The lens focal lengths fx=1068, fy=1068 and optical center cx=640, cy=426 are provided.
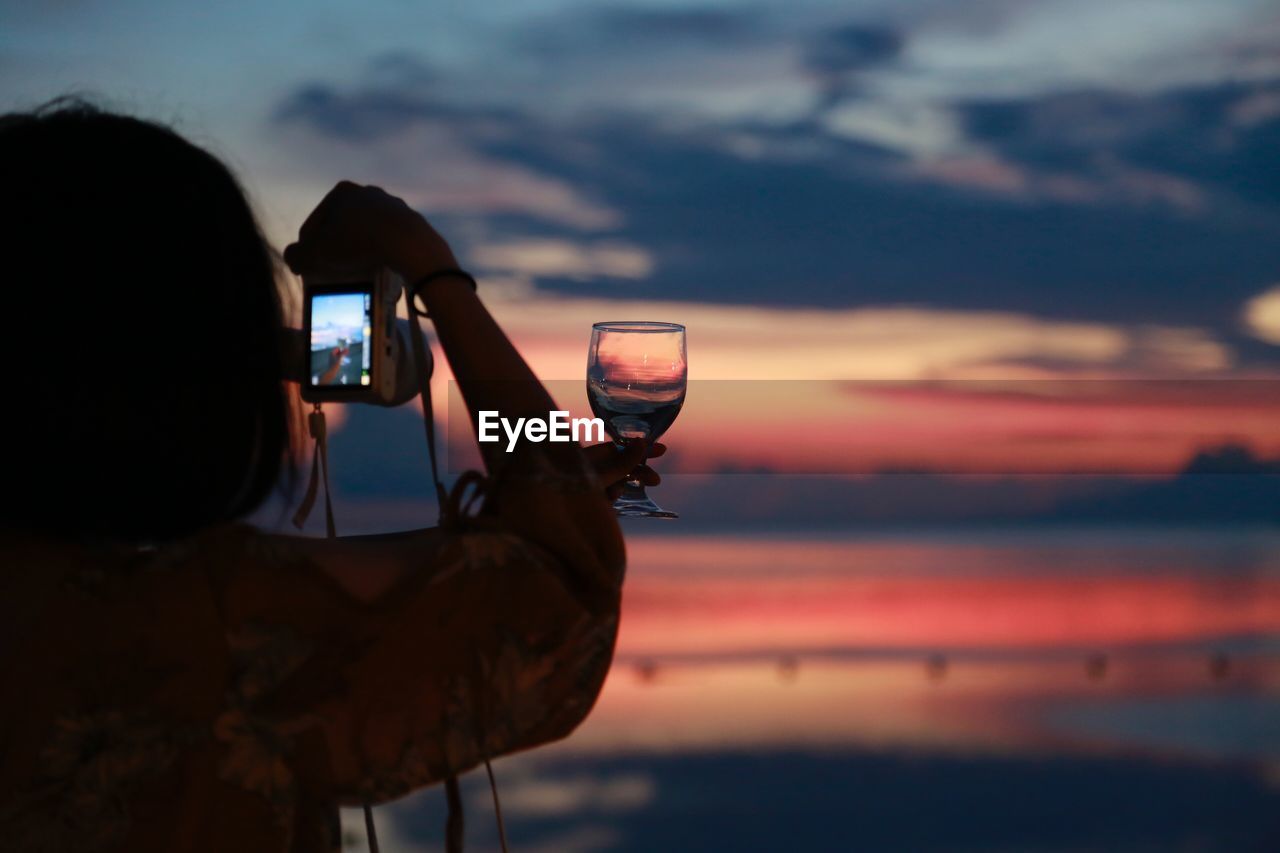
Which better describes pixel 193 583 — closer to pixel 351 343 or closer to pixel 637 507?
pixel 351 343

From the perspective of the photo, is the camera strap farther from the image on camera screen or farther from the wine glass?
the wine glass

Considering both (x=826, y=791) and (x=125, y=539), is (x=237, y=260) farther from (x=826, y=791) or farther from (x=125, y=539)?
(x=826, y=791)

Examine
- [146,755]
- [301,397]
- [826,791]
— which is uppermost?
[301,397]

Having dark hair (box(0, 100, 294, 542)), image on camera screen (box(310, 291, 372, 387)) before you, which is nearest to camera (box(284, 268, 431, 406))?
image on camera screen (box(310, 291, 372, 387))

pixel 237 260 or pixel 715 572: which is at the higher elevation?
pixel 237 260

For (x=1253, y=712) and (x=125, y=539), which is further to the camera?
(x=1253, y=712)

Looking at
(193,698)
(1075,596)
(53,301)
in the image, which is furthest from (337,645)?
(1075,596)

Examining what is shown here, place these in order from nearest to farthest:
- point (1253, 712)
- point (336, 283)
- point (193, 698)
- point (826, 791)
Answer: point (193, 698) → point (336, 283) → point (826, 791) → point (1253, 712)

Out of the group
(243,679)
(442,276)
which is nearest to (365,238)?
(442,276)
